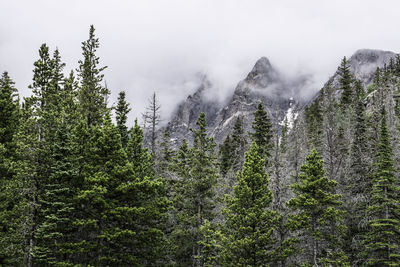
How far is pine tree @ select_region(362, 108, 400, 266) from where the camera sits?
19.6 meters

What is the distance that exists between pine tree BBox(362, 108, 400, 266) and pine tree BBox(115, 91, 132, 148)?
1887 cm

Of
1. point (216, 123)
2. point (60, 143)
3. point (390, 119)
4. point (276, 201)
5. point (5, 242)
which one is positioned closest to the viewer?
point (5, 242)

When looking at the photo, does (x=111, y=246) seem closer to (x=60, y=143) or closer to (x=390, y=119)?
(x=60, y=143)

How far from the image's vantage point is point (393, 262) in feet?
61.2

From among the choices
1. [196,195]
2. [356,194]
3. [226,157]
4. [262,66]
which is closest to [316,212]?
[356,194]

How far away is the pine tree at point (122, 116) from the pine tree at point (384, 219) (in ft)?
61.9

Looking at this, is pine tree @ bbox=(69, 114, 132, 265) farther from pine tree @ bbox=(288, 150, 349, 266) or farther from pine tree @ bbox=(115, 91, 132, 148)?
pine tree @ bbox=(288, 150, 349, 266)

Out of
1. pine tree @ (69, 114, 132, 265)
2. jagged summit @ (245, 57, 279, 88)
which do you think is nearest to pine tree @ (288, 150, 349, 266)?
pine tree @ (69, 114, 132, 265)

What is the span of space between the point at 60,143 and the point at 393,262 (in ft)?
71.7

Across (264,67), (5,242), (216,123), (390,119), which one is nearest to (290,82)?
(264,67)

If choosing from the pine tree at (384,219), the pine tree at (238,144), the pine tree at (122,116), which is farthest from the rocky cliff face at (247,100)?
the pine tree at (384,219)

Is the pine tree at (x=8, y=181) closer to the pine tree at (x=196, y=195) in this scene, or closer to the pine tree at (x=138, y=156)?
the pine tree at (x=138, y=156)

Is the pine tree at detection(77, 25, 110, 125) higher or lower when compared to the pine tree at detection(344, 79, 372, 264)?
higher

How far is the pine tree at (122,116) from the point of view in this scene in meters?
24.7
